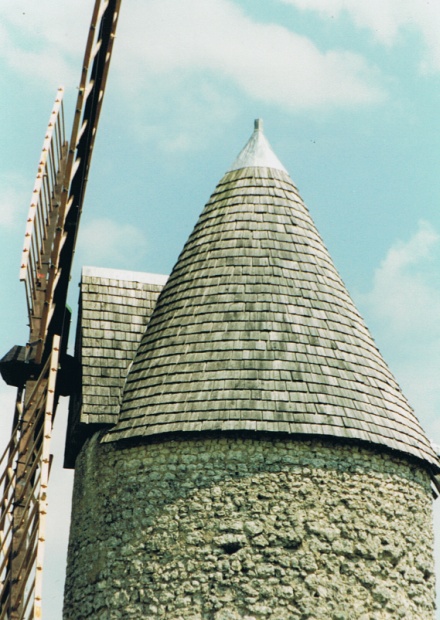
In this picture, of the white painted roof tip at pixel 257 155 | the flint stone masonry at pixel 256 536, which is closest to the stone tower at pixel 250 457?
the flint stone masonry at pixel 256 536

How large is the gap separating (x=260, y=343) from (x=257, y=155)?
11.0 feet

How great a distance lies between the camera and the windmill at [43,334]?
1292 centimetres

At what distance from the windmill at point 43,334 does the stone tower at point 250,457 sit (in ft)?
2.02

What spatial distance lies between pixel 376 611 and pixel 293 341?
3212 millimetres

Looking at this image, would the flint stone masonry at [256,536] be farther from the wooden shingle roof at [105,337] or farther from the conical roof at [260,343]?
the wooden shingle roof at [105,337]

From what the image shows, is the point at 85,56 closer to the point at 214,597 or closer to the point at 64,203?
the point at 64,203

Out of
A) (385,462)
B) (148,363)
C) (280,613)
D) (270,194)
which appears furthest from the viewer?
(270,194)

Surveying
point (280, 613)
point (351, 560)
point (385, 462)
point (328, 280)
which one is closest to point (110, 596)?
point (280, 613)

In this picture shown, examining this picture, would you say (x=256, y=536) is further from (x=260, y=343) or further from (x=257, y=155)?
(x=257, y=155)

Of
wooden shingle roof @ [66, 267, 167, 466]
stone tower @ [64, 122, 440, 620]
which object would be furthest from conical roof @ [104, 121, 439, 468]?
wooden shingle roof @ [66, 267, 167, 466]

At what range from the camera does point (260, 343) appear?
12.8 m

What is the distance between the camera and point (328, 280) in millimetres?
13945

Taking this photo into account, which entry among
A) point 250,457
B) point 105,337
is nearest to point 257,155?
point 105,337

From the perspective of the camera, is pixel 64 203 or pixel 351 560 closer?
pixel 351 560
